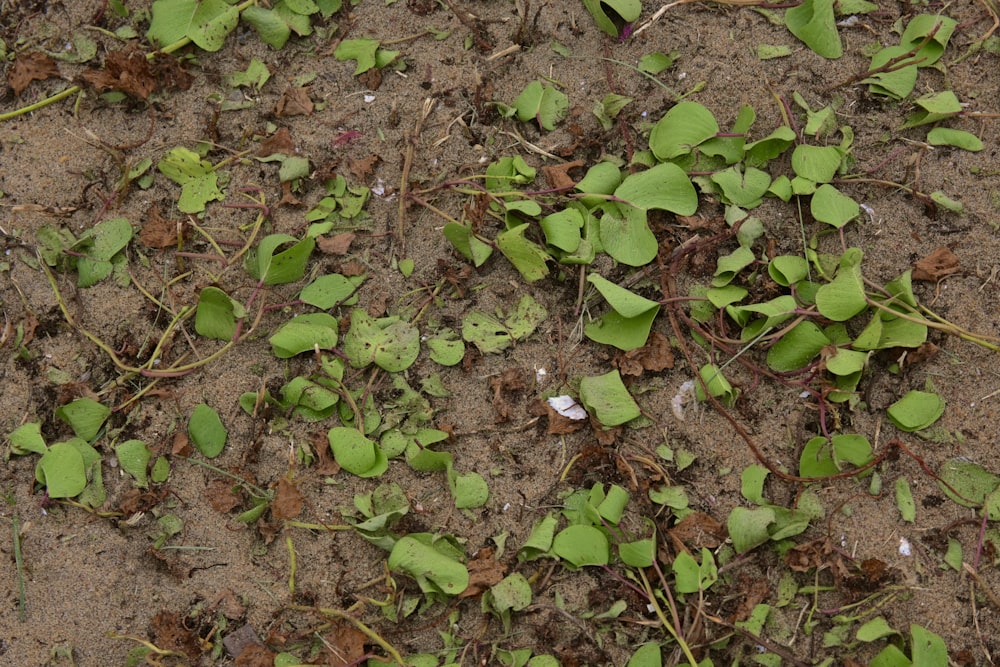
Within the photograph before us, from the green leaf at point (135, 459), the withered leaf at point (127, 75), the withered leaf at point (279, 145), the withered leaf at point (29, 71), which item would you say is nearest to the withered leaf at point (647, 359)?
the withered leaf at point (279, 145)

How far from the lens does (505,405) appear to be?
5.77ft

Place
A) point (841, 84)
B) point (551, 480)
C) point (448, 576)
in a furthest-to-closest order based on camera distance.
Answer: point (841, 84) → point (551, 480) → point (448, 576)

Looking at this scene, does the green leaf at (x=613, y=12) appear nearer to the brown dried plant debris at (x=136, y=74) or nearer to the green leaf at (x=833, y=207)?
the green leaf at (x=833, y=207)

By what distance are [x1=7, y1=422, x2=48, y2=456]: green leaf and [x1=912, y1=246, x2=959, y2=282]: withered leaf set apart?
193cm

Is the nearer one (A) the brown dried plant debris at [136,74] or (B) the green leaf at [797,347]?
(B) the green leaf at [797,347]

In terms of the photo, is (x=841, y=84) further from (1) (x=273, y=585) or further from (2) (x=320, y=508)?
(1) (x=273, y=585)

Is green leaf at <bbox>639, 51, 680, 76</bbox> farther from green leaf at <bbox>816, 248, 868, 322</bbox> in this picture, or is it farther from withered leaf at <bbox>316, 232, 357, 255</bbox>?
withered leaf at <bbox>316, 232, 357, 255</bbox>

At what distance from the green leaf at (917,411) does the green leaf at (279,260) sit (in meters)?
1.30

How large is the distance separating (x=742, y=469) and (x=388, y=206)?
98 cm

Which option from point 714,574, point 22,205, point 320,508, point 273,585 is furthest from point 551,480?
point 22,205

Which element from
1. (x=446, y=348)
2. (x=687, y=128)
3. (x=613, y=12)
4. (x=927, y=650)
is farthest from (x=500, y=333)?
(x=927, y=650)

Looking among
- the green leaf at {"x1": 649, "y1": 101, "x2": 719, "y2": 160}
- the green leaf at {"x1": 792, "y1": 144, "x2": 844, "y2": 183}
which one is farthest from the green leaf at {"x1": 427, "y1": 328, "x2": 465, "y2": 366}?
the green leaf at {"x1": 792, "y1": 144, "x2": 844, "y2": 183}

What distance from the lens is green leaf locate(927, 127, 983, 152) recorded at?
5.93 ft

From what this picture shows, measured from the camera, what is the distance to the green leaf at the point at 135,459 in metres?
1.75
